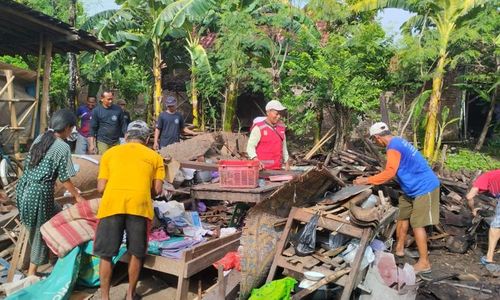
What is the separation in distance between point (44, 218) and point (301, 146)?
10.2 metres

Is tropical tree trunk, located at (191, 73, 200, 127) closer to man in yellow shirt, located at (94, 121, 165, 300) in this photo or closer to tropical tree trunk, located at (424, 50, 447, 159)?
tropical tree trunk, located at (424, 50, 447, 159)

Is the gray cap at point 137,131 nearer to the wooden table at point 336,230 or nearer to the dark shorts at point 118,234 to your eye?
the dark shorts at point 118,234

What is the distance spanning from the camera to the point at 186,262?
457 centimetres

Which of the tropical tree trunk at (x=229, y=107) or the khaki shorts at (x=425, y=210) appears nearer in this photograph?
the khaki shorts at (x=425, y=210)

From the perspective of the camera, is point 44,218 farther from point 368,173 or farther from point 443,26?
point 443,26

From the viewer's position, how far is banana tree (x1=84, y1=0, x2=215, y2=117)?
40.7 ft

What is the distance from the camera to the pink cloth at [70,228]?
→ 183 inches

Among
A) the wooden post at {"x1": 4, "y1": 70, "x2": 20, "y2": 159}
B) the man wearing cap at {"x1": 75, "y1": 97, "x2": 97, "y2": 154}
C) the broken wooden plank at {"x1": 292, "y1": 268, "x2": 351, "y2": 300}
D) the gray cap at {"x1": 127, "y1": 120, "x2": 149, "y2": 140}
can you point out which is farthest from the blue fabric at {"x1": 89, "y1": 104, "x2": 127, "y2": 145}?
the broken wooden plank at {"x1": 292, "y1": 268, "x2": 351, "y2": 300}

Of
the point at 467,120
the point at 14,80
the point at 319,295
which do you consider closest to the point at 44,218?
the point at 319,295

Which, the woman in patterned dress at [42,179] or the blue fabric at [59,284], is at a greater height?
Answer: the woman in patterned dress at [42,179]

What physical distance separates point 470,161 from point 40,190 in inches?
474

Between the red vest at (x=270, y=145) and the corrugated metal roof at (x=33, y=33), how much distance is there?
4568 millimetres

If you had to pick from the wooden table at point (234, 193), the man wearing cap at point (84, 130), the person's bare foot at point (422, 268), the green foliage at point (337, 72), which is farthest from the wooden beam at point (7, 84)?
the person's bare foot at point (422, 268)

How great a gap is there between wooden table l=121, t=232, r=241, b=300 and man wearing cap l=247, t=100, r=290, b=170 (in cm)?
144
